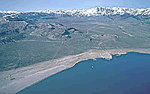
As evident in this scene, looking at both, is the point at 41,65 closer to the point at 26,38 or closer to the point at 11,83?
the point at 11,83

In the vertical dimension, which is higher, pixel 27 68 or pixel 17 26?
pixel 17 26

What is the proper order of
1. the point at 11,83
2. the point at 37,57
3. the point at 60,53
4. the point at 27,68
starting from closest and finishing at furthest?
1. the point at 11,83
2. the point at 27,68
3. the point at 37,57
4. the point at 60,53

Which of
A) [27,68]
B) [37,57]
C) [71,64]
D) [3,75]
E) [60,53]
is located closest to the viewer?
[3,75]

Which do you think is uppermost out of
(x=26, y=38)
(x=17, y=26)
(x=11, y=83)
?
(x=17, y=26)

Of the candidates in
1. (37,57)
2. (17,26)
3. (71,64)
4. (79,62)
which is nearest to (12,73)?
(37,57)

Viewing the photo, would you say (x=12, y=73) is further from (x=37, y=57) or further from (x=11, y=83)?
(x=37, y=57)

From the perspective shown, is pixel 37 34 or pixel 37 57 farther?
pixel 37 34

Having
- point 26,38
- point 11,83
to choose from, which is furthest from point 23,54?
point 26,38
